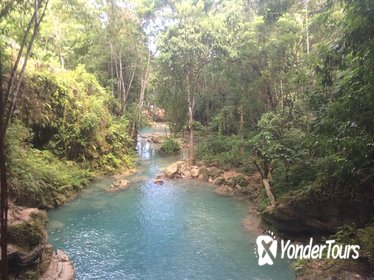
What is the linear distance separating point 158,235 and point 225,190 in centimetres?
548

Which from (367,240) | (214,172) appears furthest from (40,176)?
(367,240)

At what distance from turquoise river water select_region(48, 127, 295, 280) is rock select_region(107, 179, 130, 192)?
338 millimetres

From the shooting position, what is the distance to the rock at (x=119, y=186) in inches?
613

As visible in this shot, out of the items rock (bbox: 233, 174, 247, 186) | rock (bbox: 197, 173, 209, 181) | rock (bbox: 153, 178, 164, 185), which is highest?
rock (bbox: 233, 174, 247, 186)

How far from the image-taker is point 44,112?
15.6 meters

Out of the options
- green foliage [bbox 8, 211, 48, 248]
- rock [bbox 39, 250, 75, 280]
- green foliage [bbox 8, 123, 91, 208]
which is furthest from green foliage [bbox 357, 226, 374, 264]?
green foliage [bbox 8, 123, 91, 208]

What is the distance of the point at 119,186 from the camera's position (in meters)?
16.0

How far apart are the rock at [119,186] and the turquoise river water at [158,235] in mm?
338

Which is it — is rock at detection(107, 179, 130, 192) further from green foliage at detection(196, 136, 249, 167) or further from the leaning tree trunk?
the leaning tree trunk

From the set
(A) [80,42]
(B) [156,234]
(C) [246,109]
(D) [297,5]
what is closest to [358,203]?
(B) [156,234]

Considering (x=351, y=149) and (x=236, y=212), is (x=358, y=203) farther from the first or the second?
(x=236, y=212)

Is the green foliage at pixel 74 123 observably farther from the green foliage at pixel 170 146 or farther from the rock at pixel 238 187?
the rock at pixel 238 187

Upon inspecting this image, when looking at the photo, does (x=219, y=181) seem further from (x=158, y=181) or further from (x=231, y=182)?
(x=158, y=181)

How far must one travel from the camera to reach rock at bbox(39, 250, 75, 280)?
268 inches
